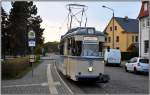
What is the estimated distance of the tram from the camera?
22.1 m

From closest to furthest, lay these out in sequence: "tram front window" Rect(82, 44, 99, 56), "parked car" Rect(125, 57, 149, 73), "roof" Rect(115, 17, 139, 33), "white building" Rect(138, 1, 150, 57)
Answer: "tram front window" Rect(82, 44, 99, 56) < "parked car" Rect(125, 57, 149, 73) < "white building" Rect(138, 1, 150, 57) < "roof" Rect(115, 17, 139, 33)

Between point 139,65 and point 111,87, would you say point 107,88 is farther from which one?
point 139,65

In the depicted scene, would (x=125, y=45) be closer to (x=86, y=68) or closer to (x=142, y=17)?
Answer: (x=142, y=17)

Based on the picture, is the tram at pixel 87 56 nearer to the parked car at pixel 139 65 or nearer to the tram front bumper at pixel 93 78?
the tram front bumper at pixel 93 78

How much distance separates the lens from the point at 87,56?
22312 millimetres

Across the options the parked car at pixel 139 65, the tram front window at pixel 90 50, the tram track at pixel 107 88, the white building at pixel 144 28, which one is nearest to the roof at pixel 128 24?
the white building at pixel 144 28

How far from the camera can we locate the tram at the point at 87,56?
22.1m

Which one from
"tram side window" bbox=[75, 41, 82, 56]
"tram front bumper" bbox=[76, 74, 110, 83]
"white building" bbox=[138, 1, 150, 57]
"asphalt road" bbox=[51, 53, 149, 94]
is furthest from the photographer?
"white building" bbox=[138, 1, 150, 57]

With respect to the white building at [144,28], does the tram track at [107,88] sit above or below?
below

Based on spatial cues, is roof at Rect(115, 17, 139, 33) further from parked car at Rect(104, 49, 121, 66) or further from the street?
the street

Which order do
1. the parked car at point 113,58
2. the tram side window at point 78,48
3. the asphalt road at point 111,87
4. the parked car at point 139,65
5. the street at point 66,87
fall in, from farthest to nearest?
1. the parked car at point 113,58
2. the parked car at point 139,65
3. the tram side window at point 78,48
4. the asphalt road at point 111,87
5. the street at point 66,87

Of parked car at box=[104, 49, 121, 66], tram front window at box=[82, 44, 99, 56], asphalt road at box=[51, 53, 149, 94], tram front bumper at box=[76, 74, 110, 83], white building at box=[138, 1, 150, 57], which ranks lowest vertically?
asphalt road at box=[51, 53, 149, 94]

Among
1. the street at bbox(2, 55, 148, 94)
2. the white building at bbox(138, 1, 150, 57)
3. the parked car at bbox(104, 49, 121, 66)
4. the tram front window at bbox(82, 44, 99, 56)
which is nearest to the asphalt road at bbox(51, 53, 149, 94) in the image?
the street at bbox(2, 55, 148, 94)

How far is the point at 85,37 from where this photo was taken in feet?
75.1
